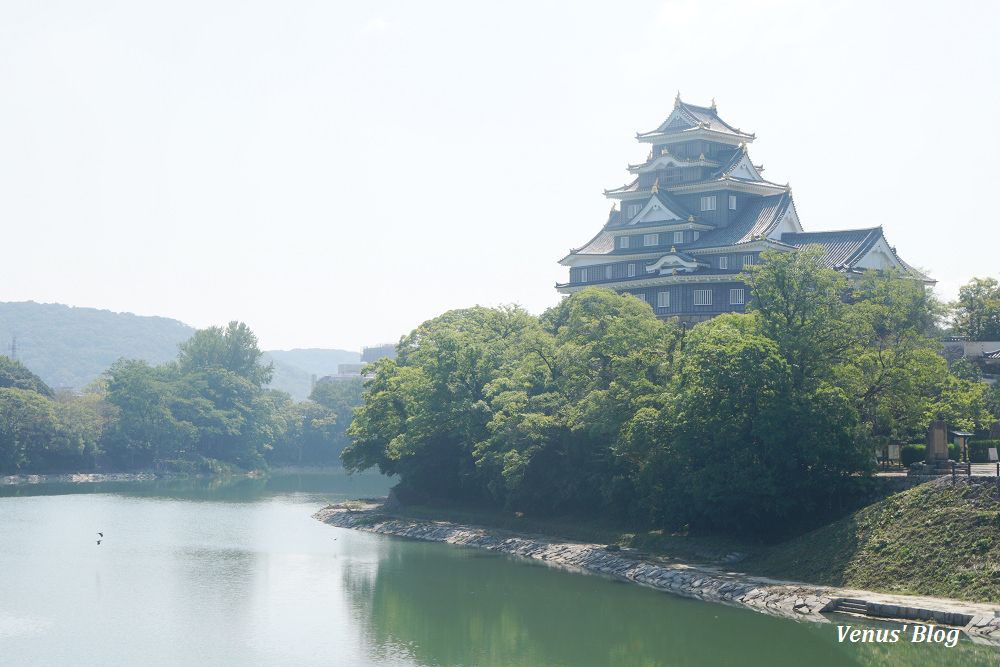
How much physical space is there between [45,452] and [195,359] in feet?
107

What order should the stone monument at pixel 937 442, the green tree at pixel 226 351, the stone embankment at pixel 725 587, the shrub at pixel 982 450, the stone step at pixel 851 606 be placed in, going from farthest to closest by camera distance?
the green tree at pixel 226 351 → the shrub at pixel 982 450 → the stone monument at pixel 937 442 → the stone step at pixel 851 606 → the stone embankment at pixel 725 587

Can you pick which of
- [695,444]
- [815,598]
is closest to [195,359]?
[695,444]

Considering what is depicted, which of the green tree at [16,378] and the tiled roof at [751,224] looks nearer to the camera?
the tiled roof at [751,224]

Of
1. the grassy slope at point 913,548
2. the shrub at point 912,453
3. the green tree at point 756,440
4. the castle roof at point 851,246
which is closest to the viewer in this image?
the grassy slope at point 913,548

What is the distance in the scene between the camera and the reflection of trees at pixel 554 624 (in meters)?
27.3

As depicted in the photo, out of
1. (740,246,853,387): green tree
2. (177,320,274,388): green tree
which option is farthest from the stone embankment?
(177,320,274,388): green tree

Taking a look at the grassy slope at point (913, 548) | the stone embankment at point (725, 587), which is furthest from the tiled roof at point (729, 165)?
the grassy slope at point (913, 548)

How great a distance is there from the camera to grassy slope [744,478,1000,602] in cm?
2888

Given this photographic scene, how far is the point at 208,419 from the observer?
10044cm

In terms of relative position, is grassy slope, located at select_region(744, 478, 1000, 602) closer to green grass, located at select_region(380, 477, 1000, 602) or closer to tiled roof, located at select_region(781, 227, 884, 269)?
green grass, located at select_region(380, 477, 1000, 602)

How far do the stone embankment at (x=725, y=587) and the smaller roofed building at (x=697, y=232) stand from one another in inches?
814

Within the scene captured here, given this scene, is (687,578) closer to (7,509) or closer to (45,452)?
(7,509)

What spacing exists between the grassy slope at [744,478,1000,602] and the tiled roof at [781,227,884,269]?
86.9ft

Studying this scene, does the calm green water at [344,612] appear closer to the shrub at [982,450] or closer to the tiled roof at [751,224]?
the shrub at [982,450]
